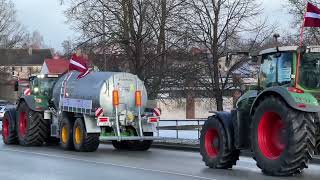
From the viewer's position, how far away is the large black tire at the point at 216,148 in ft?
45.0

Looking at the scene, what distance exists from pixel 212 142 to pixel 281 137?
2573 millimetres

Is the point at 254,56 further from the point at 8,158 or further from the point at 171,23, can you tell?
the point at 171,23

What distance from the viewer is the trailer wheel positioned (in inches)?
757

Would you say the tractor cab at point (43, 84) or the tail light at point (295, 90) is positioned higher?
the tail light at point (295, 90)

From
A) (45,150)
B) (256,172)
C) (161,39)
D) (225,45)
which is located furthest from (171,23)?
(256,172)

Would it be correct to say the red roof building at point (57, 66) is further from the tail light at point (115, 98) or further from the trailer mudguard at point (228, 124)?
the trailer mudguard at point (228, 124)

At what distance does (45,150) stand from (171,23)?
7153mm

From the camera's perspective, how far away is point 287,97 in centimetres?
1171

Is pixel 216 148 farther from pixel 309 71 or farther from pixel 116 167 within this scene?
pixel 309 71

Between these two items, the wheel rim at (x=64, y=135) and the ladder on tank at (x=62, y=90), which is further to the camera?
the ladder on tank at (x=62, y=90)

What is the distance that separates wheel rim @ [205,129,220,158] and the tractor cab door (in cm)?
170

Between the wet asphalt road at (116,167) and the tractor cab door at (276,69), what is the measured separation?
199 cm

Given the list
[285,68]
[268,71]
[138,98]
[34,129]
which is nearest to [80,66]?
[138,98]

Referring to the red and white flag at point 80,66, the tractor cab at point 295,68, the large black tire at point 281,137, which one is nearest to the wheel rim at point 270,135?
the large black tire at point 281,137
